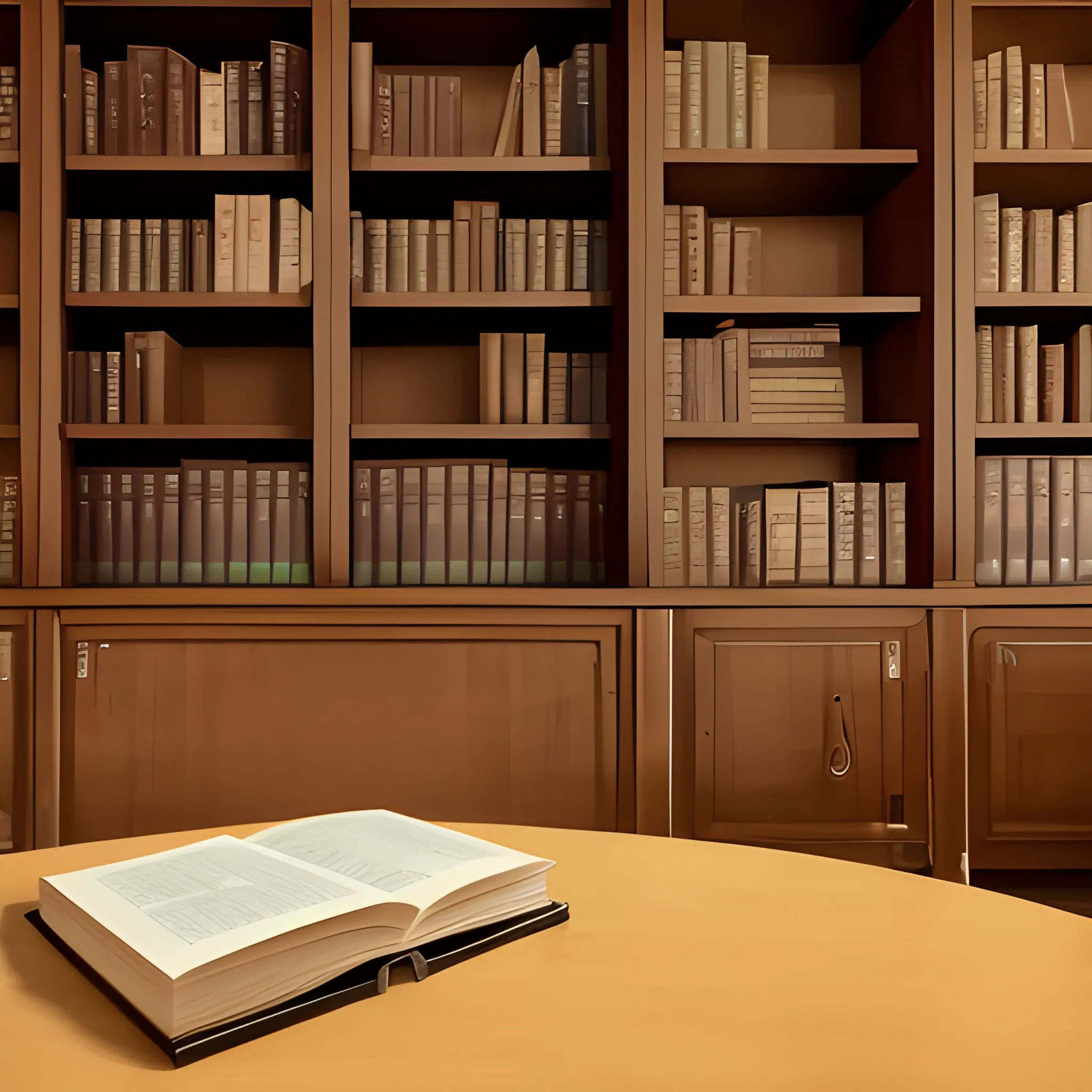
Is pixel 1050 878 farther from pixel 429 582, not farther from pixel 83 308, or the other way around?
pixel 83 308

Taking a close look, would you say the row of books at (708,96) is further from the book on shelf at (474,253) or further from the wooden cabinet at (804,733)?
the wooden cabinet at (804,733)

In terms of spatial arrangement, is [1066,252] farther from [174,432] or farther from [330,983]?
[330,983]

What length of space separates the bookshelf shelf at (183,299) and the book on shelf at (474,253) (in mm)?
179

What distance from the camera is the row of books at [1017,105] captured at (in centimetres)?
195

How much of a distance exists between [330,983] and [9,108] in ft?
7.07

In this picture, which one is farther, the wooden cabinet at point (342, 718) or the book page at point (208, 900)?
the wooden cabinet at point (342, 718)

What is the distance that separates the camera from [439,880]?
23.6 inches

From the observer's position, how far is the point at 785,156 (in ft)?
6.25

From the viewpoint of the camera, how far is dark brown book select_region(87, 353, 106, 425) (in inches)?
76.5

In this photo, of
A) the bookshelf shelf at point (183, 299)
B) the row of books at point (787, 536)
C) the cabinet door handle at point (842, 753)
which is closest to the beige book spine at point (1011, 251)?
the row of books at point (787, 536)

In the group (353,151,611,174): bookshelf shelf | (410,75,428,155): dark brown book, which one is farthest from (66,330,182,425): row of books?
(410,75,428,155): dark brown book

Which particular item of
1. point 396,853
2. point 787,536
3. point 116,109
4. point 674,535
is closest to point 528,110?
point 116,109

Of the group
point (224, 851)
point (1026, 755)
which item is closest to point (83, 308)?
point (224, 851)

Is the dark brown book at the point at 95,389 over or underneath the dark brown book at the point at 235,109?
underneath
